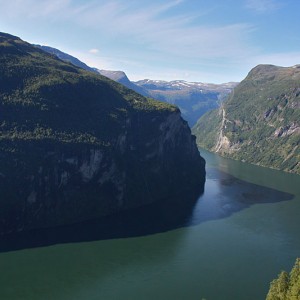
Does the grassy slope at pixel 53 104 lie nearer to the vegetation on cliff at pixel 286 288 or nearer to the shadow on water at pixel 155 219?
the shadow on water at pixel 155 219

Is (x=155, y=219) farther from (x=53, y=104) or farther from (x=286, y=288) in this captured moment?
(x=286, y=288)

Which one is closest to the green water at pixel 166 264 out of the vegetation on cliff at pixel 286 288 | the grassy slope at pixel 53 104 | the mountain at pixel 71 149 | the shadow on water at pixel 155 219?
the shadow on water at pixel 155 219

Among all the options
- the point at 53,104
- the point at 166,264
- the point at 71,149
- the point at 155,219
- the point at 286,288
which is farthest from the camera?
the point at 53,104

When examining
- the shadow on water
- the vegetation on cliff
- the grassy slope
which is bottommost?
the shadow on water

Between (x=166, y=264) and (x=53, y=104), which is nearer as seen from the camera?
(x=166, y=264)

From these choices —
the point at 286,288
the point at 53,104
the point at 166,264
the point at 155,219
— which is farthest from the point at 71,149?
the point at 286,288

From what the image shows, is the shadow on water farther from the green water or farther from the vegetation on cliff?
the vegetation on cliff

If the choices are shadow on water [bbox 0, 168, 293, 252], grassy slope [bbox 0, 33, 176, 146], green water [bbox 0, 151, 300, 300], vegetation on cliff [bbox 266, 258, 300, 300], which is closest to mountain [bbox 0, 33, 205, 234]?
grassy slope [bbox 0, 33, 176, 146]
